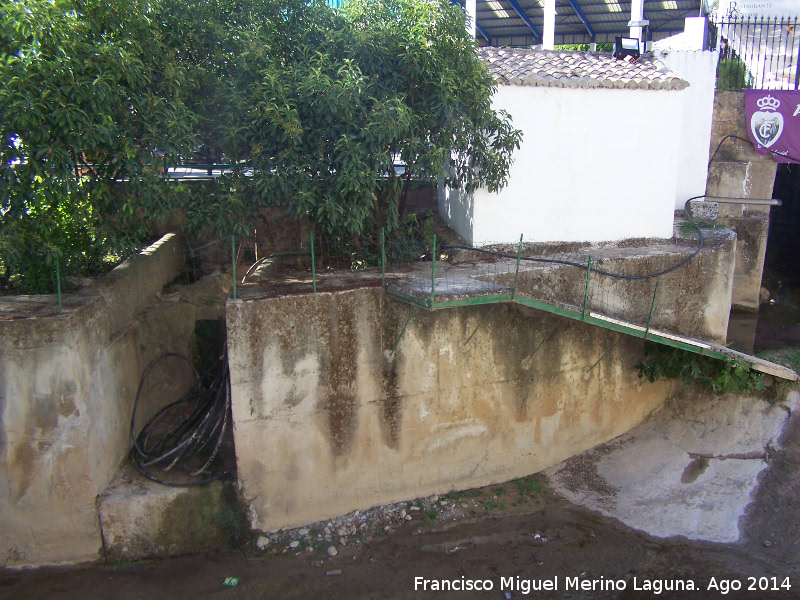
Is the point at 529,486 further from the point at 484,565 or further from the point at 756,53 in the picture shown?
the point at 756,53

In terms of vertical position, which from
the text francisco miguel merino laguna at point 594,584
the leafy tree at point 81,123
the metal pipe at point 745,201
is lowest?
the text francisco miguel merino laguna at point 594,584

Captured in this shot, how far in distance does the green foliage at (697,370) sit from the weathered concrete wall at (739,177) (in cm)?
566

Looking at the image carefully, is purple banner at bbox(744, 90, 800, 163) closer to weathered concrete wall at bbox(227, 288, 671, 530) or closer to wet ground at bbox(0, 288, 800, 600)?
weathered concrete wall at bbox(227, 288, 671, 530)

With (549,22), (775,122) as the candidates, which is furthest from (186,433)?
(775,122)

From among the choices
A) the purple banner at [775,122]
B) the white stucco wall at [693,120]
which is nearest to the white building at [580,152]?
the white stucco wall at [693,120]

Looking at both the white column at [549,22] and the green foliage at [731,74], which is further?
the green foliage at [731,74]

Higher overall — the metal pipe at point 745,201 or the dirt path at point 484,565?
the metal pipe at point 745,201

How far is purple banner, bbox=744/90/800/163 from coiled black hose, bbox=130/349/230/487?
503 inches

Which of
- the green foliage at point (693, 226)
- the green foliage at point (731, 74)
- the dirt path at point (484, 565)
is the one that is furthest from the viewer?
the green foliage at point (731, 74)

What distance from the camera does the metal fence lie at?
15.6m

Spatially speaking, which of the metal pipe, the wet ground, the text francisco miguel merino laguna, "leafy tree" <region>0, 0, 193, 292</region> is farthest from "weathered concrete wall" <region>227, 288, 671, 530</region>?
the metal pipe

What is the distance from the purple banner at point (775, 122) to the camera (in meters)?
14.7

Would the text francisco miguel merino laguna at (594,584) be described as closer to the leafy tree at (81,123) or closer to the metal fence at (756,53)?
the leafy tree at (81,123)

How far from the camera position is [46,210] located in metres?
7.54
